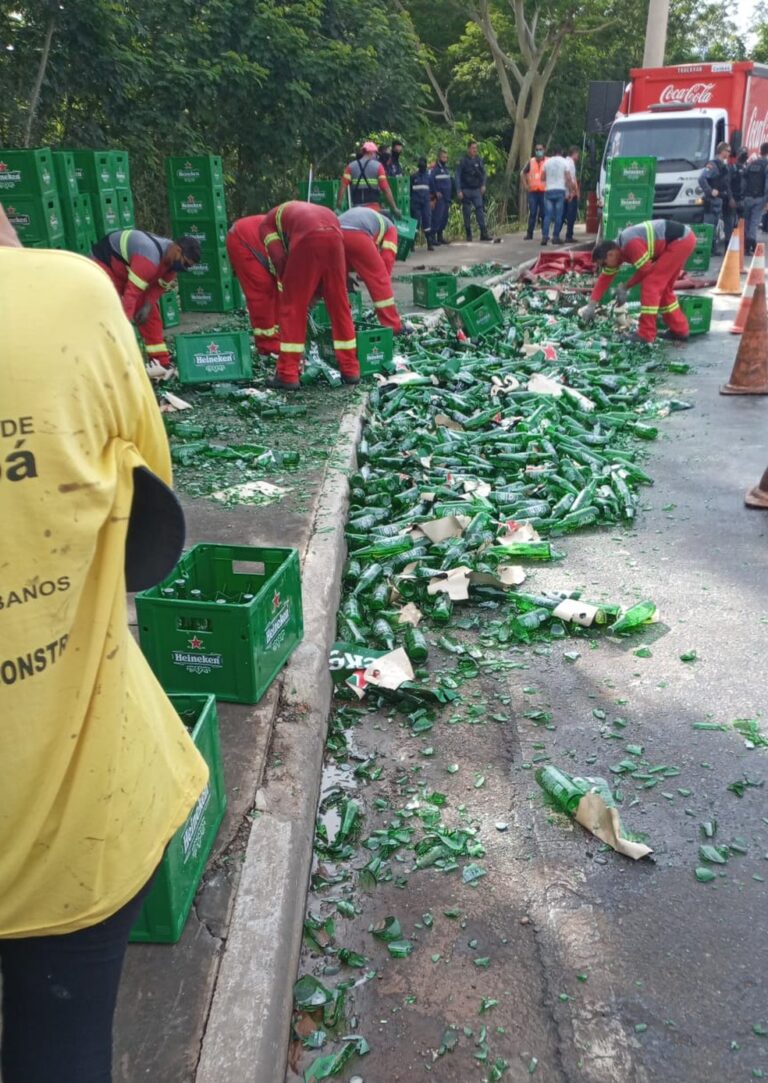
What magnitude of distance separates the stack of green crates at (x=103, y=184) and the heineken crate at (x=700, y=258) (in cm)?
979

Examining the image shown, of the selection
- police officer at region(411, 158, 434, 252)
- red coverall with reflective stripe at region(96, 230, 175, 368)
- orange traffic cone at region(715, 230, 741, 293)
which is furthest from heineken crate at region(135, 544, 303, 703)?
police officer at region(411, 158, 434, 252)

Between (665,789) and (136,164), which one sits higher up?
(136,164)

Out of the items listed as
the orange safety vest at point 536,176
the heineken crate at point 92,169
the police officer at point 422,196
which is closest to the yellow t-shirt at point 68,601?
the heineken crate at point 92,169

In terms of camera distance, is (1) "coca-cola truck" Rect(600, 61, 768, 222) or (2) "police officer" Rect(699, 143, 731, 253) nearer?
(2) "police officer" Rect(699, 143, 731, 253)

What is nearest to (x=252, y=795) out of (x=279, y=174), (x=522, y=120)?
(x=279, y=174)

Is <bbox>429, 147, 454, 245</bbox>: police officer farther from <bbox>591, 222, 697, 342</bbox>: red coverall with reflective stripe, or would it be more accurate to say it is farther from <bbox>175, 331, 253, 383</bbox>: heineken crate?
<bbox>175, 331, 253, 383</bbox>: heineken crate

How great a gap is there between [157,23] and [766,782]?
1521cm

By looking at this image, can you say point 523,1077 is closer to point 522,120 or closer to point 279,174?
point 279,174

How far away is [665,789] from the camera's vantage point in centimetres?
352

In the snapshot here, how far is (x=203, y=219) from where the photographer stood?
41.0ft

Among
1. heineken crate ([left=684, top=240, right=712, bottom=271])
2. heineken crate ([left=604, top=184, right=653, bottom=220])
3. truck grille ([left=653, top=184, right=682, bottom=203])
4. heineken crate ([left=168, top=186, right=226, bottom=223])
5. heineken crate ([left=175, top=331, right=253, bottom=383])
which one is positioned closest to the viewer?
heineken crate ([left=175, top=331, right=253, bottom=383])

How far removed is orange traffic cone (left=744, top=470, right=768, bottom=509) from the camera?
20.8 ft

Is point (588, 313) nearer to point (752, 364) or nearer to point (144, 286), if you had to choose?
point (752, 364)

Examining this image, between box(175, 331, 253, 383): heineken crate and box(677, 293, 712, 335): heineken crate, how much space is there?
19.5ft
